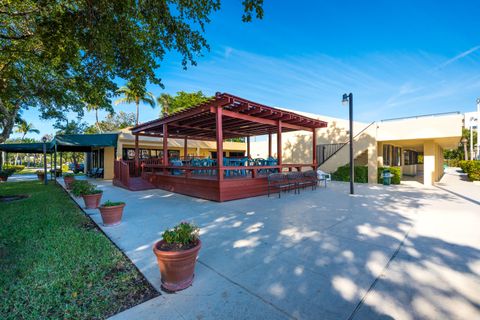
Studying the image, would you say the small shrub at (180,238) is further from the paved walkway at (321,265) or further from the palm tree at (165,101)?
the palm tree at (165,101)

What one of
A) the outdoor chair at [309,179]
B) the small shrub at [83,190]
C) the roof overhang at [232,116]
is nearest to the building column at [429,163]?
the roof overhang at [232,116]

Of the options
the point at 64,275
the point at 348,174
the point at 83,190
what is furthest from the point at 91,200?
the point at 348,174

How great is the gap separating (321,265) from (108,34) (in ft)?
19.3

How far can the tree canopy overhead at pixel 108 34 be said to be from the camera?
13.4ft

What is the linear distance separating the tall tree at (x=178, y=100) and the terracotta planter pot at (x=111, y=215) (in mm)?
24336

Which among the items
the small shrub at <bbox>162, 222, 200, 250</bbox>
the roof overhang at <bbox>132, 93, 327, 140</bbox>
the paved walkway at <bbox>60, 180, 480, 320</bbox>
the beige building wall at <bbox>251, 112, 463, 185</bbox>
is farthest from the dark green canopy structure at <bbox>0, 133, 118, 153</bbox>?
the beige building wall at <bbox>251, 112, 463, 185</bbox>

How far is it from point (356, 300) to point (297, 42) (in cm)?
1201

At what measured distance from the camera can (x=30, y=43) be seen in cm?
561

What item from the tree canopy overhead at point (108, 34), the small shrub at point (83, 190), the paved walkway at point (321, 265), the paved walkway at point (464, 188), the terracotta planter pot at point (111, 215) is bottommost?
the paved walkway at point (464, 188)

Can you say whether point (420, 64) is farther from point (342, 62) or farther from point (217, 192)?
point (217, 192)

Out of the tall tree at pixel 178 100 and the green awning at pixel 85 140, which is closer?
the green awning at pixel 85 140

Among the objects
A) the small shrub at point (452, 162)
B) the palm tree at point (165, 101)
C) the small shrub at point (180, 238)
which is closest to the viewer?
the small shrub at point (180, 238)

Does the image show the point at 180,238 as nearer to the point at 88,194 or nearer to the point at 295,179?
the point at 88,194

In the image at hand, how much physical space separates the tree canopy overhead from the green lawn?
388 cm
